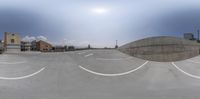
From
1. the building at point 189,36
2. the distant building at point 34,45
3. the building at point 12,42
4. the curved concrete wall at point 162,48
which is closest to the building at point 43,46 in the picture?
the distant building at point 34,45

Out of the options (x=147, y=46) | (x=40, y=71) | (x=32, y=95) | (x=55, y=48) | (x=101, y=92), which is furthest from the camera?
(x=147, y=46)

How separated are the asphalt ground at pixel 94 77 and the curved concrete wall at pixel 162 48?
0.08 meters

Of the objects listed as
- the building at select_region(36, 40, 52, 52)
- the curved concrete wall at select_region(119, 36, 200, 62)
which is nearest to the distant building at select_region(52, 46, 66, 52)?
the building at select_region(36, 40, 52, 52)

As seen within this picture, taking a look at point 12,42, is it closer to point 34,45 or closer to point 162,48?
point 34,45

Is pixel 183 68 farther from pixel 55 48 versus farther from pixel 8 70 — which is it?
pixel 8 70

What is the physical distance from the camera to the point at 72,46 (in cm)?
231

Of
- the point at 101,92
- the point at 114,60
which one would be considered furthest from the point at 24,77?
the point at 114,60

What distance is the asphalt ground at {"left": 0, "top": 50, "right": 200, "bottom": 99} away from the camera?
195 cm

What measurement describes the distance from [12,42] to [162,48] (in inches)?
75.8

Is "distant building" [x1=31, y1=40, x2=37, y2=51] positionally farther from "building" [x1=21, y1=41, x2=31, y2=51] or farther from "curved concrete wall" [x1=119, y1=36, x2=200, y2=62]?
"curved concrete wall" [x1=119, y1=36, x2=200, y2=62]

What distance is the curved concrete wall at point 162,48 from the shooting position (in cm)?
259

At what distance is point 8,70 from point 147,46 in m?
1.78

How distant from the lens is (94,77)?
2.34 m

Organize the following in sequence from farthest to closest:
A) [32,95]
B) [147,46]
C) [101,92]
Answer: [147,46] → [101,92] → [32,95]
